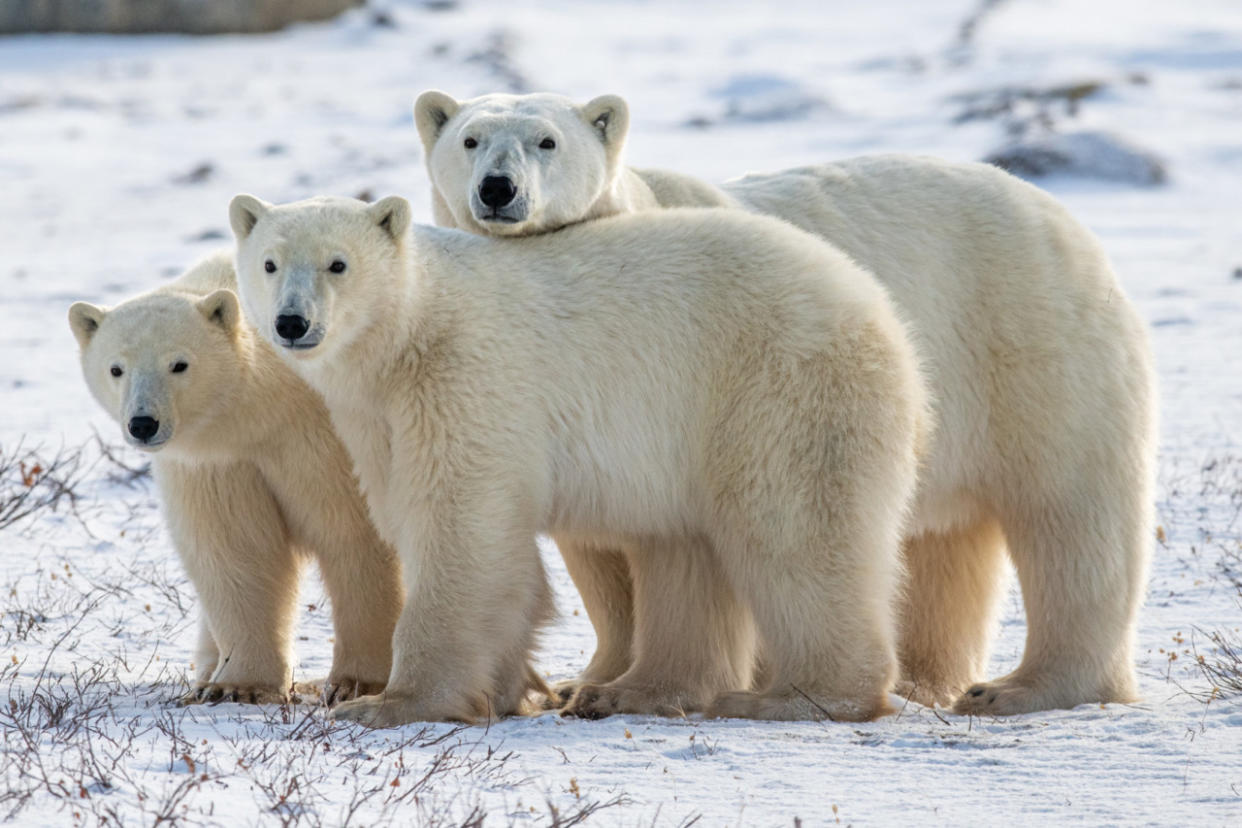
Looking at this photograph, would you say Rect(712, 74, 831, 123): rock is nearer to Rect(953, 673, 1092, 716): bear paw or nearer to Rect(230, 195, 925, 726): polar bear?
Rect(953, 673, 1092, 716): bear paw

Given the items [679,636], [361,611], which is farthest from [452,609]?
[679,636]

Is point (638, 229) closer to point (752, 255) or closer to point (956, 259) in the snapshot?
point (752, 255)

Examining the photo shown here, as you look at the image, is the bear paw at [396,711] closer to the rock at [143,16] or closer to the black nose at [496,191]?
the black nose at [496,191]

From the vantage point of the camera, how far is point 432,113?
5781 millimetres

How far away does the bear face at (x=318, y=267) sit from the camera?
4684 millimetres

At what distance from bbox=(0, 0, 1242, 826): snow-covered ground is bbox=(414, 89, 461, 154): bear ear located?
197 centimetres

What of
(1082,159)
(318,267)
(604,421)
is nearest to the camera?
(318,267)

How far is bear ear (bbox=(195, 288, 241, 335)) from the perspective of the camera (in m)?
5.32

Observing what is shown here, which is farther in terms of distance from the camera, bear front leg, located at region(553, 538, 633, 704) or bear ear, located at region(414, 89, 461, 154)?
bear front leg, located at region(553, 538, 633, 704)

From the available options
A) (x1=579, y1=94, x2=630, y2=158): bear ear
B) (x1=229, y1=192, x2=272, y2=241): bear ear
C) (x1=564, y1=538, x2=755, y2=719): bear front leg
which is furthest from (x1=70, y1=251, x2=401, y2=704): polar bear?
(x1=579, y1=94, x2=630, y2=158): bear ear

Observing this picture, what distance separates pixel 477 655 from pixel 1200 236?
10.5 m

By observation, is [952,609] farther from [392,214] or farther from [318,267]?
[318,267]

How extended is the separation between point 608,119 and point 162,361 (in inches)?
65.9

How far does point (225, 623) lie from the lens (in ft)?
18.1
